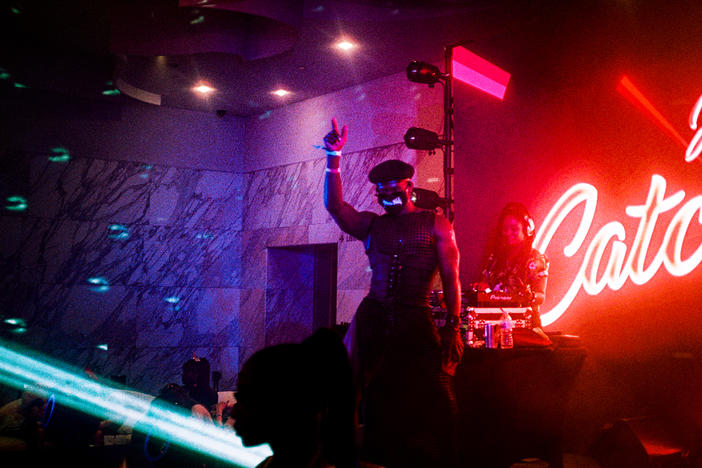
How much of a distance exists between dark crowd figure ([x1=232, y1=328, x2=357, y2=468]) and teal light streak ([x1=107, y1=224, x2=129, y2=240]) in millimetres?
7761

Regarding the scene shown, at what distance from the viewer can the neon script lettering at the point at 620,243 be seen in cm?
490

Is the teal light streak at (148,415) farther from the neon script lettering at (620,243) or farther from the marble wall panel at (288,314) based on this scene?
the marble wall panel at (288,314)

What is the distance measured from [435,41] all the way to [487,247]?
2.27 meters

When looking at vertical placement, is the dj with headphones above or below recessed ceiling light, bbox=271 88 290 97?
below

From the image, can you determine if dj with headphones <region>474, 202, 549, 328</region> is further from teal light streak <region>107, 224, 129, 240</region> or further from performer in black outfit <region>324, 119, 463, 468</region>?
teal light streak <region>107, 224, 129, 240</region>

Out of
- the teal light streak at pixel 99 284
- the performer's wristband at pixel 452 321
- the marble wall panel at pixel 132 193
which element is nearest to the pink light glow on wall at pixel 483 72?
the performer's wristband at pixel 452 321

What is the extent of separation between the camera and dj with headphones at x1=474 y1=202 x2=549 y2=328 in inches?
199

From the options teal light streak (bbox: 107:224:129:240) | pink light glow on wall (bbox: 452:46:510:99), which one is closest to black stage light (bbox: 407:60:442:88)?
pink light glow on wall (bbox: 452:46:510:99)

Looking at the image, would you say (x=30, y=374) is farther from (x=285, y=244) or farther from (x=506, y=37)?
(x=506, y=37)

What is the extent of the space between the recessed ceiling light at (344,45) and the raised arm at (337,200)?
3.18 meters

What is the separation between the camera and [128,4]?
21.6 ft

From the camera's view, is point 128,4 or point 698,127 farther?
point 128,4

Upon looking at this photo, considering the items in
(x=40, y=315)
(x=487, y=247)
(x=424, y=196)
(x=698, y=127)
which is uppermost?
(x=698, y=127)

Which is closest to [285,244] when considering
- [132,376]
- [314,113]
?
[314,113]
